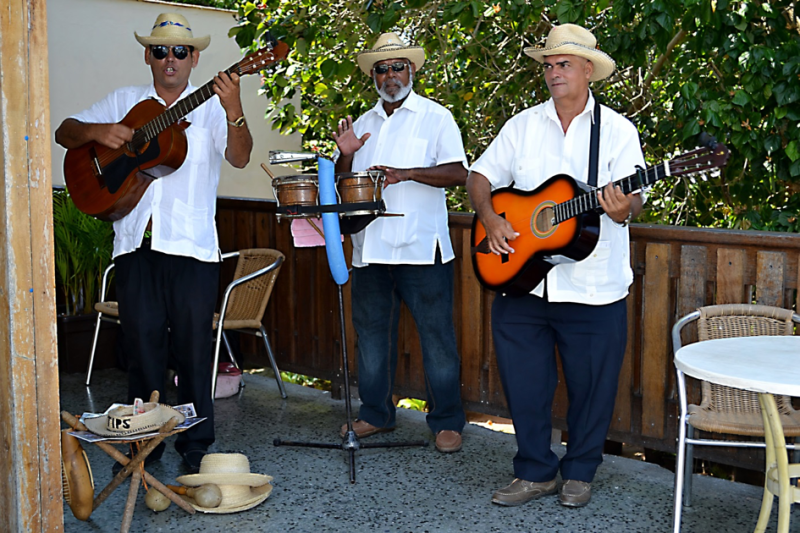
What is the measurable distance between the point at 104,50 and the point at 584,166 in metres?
5.14

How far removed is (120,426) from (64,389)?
245 cm

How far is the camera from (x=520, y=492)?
11.4ft

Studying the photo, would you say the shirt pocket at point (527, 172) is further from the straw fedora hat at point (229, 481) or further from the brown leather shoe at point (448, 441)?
the straw fedora hat at point (229, 481)

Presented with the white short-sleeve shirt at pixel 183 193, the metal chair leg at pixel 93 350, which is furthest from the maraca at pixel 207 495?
the metal chair leg at pixel 93 350

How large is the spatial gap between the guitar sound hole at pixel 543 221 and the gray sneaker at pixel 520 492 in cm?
102

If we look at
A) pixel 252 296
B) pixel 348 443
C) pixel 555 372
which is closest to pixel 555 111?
pixel 555 372

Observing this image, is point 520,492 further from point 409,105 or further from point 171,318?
point 409,105

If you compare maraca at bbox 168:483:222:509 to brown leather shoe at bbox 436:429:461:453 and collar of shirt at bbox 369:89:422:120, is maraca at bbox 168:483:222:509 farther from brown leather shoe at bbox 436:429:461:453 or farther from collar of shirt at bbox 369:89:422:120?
collar of shirt at bbox 369:89:422:120

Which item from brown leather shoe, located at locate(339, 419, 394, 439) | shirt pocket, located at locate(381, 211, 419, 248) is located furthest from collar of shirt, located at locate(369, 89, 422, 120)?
brown leather shoe, located at locate(339, 419, 394, 439)

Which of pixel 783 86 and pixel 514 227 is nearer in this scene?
pixel 514 227

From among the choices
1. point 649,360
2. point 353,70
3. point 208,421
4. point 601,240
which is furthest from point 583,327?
point 353,70

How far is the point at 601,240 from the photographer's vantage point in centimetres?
334

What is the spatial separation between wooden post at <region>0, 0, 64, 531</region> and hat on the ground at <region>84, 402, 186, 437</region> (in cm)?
47

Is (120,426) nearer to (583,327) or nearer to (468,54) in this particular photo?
(583,327)
